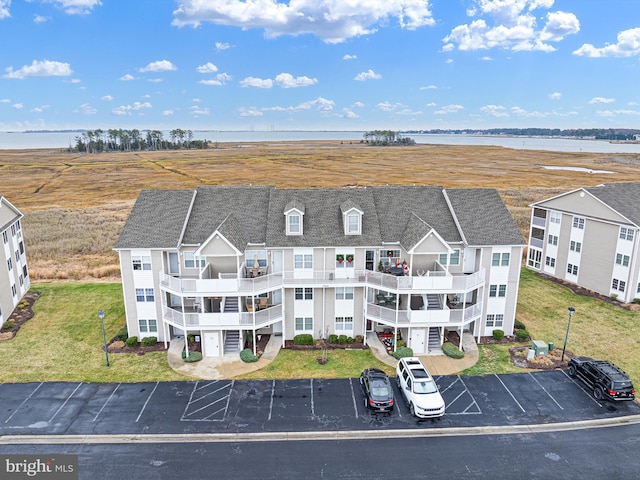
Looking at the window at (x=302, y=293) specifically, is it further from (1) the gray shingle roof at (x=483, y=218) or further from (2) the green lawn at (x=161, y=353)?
(1) the gray shingle roof at (x=483, y=218)

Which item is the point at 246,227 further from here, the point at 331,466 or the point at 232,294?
the point at 331,466

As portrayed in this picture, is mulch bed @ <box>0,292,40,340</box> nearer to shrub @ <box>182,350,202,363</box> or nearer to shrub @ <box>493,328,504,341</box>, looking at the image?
shrub @ <box>182,350,202,363</box>

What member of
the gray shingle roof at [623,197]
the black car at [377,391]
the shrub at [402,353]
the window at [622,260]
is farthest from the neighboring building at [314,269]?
the gray shingle roof at [623,197]

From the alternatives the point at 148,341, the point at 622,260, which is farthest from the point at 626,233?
the point at 148,341

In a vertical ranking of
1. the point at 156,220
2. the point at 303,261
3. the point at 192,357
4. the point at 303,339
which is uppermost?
the point at 156,220

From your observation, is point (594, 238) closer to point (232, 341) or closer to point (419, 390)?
point (419, 390)

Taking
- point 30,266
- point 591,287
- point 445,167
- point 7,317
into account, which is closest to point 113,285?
point 7,317

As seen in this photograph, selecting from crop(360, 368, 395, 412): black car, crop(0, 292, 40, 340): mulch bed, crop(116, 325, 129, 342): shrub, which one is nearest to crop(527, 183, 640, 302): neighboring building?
crop(360, 368, 395, 412): black car

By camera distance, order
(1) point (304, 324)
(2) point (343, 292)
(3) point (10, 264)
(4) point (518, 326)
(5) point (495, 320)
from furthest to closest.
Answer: (3) point (10, 264) → (4) point (518, 326) → (5) point (495, 320) → (1) point (304, 324) → (2) point (343, 292)
